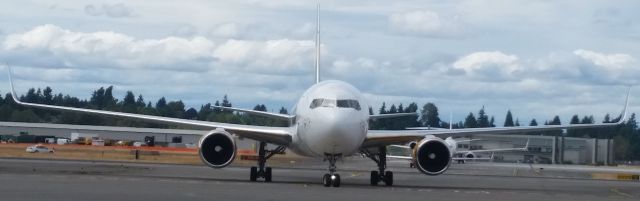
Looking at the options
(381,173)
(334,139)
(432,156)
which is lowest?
(381,173)

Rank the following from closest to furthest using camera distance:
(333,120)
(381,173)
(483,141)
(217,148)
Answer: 1. (333,120)
2. (217,148)
3. (381,173)
4. (483,141)

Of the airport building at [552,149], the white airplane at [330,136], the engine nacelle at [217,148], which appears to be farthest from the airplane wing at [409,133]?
the airport building at [552,149]

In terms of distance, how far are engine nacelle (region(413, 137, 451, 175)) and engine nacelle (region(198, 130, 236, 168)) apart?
17.4 ft

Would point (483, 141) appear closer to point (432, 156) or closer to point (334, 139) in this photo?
point (432, 156)

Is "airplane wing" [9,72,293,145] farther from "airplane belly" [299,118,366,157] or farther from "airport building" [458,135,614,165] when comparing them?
"airport building" [458,135,614,165]

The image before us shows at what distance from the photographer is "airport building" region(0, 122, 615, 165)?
119000 millimetres

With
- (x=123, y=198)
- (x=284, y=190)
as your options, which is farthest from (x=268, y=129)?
(x=123, y=198)

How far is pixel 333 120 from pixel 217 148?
15.4ft

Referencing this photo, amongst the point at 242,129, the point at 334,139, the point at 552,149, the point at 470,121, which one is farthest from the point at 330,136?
the point at 470,121

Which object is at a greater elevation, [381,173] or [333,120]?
[333,120]

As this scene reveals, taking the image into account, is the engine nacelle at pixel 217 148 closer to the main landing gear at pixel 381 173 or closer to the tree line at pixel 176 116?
the main landing gear at pixel 381 173

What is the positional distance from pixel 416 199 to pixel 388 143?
957 cm

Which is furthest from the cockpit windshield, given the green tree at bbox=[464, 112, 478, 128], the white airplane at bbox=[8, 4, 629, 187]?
the green tree at bbox=[464, 112, 478, 128]

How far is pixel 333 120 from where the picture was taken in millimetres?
32625
